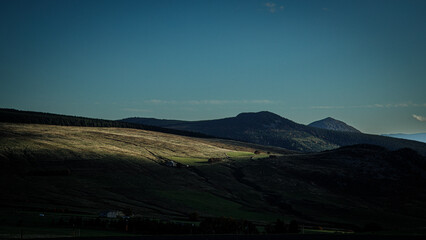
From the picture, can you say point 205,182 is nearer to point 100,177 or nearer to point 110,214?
point 100,177

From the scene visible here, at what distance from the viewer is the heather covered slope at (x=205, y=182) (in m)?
108

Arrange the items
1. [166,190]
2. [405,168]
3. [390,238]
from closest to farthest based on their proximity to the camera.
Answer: [390,238] < [166,190] < [405,168]

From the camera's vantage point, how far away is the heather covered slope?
108375 millimetres

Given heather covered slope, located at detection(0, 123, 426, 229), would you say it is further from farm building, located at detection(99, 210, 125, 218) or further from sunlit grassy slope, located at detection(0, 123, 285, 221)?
farm building, located at detection(99, 210, 125, 218)

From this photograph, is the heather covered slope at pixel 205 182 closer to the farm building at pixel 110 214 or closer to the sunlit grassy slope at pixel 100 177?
the sunlit grassy slope at pixel 100 177

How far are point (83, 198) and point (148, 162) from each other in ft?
166

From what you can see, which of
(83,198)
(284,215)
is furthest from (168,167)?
(284,215)

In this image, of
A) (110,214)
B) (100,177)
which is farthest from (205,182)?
(110,214)

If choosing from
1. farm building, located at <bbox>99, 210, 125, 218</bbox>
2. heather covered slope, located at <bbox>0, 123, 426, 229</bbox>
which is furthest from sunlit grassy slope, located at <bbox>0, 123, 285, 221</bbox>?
farm building, located at <bbox>99, 210, 125, 218</bbox>

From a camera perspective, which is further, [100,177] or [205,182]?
[205,182]

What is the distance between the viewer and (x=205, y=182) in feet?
474

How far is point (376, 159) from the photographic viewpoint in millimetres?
178875

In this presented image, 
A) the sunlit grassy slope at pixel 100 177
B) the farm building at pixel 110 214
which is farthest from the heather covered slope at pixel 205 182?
the farm building at pixel 110 214

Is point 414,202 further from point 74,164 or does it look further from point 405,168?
point 74,164
